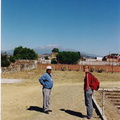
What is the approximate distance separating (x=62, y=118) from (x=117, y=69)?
108ft

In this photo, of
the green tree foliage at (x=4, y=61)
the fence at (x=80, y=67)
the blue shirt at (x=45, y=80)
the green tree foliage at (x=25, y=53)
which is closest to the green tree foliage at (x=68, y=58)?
the green tree foliage at (x=25, y=53)

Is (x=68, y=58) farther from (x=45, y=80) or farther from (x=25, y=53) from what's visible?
(x=45, y=80)

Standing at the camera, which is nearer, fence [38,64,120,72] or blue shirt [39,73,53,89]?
blue shirt [39,73,53,89]

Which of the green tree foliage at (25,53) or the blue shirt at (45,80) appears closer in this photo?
the blue shirt at (45,80)

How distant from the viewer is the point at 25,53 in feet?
261

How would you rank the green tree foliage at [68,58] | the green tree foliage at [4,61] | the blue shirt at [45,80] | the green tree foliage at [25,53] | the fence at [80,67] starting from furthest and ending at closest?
1. the green tree foliage at [68,58]
2. the green tree foliage at [25,53]
3. the green tree foliage at [4,61]
4. the fence at [80,67]
5. the blue shirt at [45,80]

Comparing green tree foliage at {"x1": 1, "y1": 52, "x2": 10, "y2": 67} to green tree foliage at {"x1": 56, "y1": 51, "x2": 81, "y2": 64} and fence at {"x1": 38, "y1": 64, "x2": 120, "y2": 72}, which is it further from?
green tree foliage at {"x1": 56, "y1": 51, "x2": 81, "y2": 64}

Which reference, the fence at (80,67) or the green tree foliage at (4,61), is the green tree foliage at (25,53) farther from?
the fence at (80,67)

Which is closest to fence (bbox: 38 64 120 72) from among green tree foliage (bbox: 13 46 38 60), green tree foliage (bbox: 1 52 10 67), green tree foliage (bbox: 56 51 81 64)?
green tree foliage (bbox: 1 52 10 67)

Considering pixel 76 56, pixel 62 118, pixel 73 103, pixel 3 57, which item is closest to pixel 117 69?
pixel 3 57

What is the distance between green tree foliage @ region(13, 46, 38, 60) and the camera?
7756 cm

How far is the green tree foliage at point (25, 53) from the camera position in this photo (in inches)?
3053

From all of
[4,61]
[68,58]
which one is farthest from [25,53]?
[4,61]

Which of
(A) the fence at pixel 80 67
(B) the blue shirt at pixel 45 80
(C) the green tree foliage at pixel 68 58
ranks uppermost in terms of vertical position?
(C) the green tree foliage at pixel 68 58
